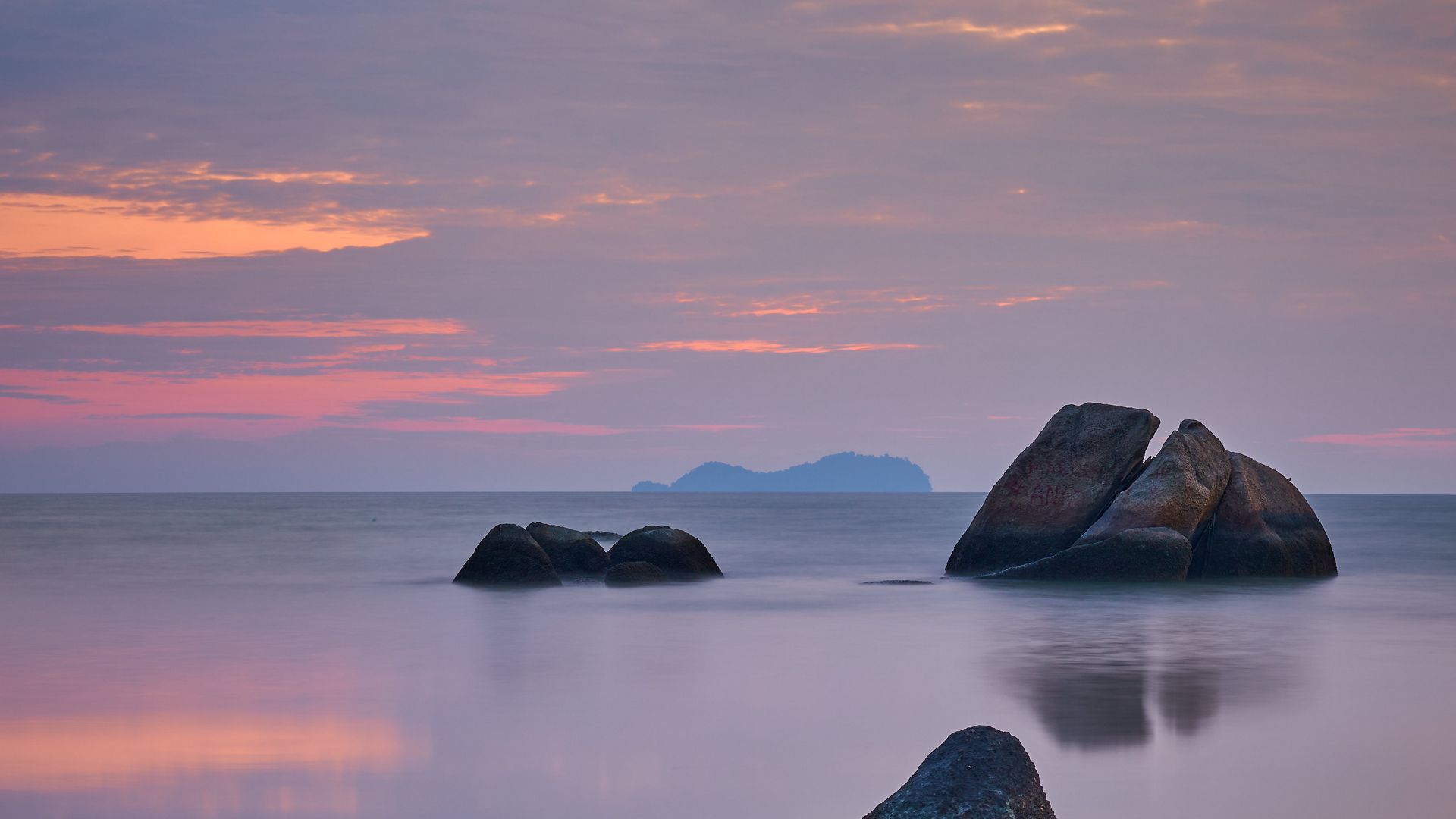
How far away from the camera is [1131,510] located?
954 inches

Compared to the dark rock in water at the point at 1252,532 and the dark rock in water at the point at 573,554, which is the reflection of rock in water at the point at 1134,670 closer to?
the dark rock in water at the point at 1252,532

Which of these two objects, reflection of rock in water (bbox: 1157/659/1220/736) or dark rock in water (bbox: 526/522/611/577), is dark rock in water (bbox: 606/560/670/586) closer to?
dark rock in water (bbox: 526/522/611/577)

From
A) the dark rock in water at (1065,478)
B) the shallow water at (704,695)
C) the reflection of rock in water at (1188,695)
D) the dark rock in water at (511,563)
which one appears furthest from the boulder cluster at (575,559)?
the reflection of rock in water at (1188,695)

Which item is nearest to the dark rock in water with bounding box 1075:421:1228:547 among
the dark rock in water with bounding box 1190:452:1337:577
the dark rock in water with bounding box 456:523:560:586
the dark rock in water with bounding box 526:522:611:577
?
the dark rock in water with bounding box 1190:452:1337:577

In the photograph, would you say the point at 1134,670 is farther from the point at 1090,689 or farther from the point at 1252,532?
the point at 1252,532

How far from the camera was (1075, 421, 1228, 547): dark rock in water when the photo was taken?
2400 cm

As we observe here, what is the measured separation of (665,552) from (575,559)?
1.84m

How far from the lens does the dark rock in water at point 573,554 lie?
2559 centimetres

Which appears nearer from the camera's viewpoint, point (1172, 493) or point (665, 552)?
point (1172, 493)

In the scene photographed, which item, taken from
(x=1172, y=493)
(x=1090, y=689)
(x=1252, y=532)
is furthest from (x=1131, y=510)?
(x=1090, y=689)

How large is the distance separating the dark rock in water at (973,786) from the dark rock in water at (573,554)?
765 inches

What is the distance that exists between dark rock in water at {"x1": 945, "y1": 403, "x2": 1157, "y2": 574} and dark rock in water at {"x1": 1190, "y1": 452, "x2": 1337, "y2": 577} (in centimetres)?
198

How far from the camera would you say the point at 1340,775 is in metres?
9.61

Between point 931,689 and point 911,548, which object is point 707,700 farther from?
point 911,548
